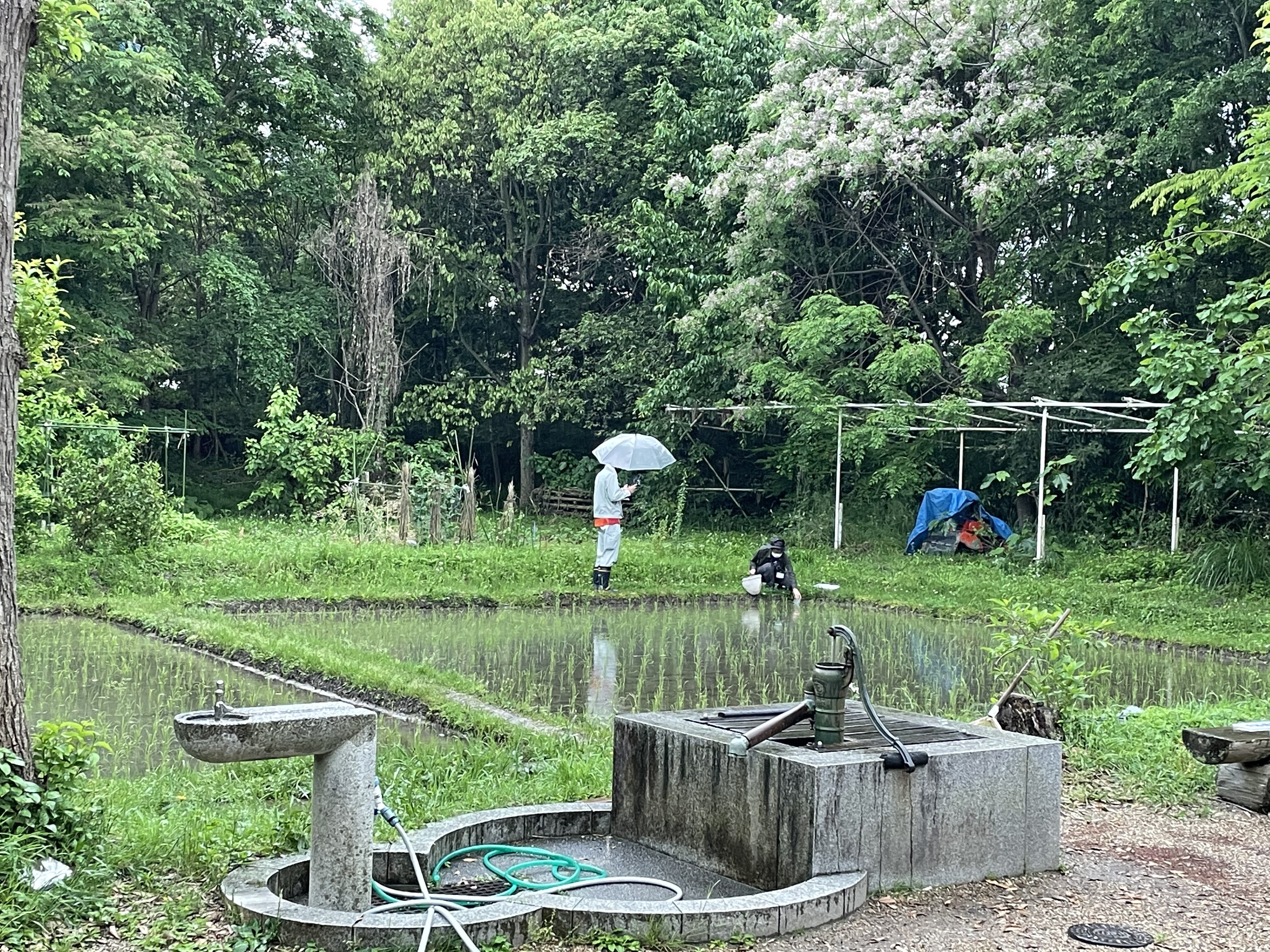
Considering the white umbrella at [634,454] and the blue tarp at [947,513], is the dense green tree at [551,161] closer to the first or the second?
the blue tarp at [947,513]

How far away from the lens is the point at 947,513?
65.8 ft

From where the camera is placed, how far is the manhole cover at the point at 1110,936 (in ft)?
13.3

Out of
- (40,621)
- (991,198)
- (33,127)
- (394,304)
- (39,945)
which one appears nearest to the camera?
(39,945)

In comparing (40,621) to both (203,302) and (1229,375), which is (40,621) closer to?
(1229,375)

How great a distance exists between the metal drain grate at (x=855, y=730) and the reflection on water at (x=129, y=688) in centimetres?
250

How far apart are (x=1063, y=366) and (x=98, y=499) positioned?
45.5 feet

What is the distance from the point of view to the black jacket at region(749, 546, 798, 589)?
1598cm

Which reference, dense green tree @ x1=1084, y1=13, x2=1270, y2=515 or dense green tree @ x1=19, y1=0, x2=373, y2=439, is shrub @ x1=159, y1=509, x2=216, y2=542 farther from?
dense green tree @ x1=1084, y1=13, x2=1270, y2=515

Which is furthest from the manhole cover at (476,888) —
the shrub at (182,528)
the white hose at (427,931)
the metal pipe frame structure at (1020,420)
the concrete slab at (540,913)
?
the metal pipe frame structure at (1020,420)

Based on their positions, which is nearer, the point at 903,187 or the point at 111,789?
the point at 111,789

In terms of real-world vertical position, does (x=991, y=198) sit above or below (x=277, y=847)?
above

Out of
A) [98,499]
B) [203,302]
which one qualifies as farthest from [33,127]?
[98,499]

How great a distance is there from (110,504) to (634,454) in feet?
22.1

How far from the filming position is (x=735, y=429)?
2322cm
